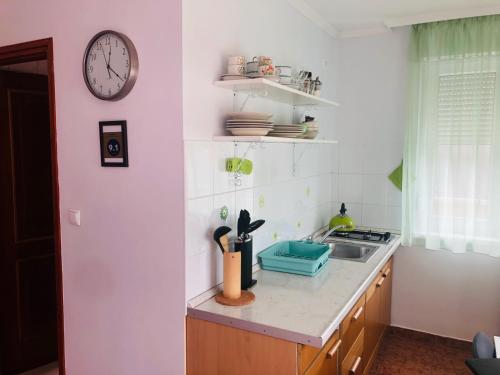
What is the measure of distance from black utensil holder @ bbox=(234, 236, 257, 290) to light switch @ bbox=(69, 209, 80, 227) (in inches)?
31.7

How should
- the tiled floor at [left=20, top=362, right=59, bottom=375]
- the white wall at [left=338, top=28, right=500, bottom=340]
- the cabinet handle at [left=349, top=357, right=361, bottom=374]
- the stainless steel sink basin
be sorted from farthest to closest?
the white wall at [left=338, top=28, right=500, bottom=340]
the stainless steel sink basin
the tiled floor at [left=20, top=362, right=59, bottom=375]
the cabinet handle at [left=349, top=357, right=361, bottom=374]

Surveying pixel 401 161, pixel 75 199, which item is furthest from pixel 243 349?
pixel 401 161

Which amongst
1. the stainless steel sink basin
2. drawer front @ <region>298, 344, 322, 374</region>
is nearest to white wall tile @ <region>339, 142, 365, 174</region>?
the stainless steel sink basin

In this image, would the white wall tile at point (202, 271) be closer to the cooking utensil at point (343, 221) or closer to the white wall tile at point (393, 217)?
the cooking utensil at point (343, 221)

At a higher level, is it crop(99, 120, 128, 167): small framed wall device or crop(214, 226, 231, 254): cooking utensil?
crop(99, 120, 128, 167): small framed wall device

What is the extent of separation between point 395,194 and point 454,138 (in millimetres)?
614

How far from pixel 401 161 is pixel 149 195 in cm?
223

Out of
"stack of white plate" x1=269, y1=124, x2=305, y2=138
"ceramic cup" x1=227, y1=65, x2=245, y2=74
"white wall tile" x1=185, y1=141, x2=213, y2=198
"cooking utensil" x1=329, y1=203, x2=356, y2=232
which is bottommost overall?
"cooking utensil" x1=329, y1=203, x2=356, y2=232

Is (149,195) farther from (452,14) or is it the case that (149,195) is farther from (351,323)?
(452,14)

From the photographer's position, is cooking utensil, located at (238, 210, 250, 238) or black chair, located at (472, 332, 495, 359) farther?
cooking utensil, located at (238, 210, 250, 238)

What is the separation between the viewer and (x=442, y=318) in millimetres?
3318

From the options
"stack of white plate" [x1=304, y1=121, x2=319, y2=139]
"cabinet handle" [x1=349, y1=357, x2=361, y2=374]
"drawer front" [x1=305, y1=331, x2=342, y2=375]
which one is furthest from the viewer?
"stack of white plate" [x1=304, y1=121, x2=319, y2=139]

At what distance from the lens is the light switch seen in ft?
6.93

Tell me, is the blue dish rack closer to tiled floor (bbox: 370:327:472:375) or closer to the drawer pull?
the drawer pull
